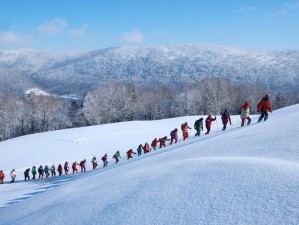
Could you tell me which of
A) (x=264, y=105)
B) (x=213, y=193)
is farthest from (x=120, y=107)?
(x=213, y=193)

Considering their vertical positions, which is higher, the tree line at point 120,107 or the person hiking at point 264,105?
the tree line at point 120,107

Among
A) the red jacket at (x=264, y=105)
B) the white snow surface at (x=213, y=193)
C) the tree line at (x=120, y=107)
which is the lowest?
the white snow surface at (x=213, y=193)

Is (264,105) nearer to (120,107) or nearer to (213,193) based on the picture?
(213,193)

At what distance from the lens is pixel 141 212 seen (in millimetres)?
6832

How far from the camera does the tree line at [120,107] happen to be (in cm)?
7975

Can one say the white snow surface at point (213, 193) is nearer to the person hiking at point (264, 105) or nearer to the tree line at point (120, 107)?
the person hiking at point (264, 105)

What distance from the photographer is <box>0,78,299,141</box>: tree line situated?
262ft

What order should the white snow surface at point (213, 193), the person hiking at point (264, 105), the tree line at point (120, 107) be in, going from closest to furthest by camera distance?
the white snow surface at point (213, 193)
the person hiking at point (264, 105)
the tree line at point (120, 107)

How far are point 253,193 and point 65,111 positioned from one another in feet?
302

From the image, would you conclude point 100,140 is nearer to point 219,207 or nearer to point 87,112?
point 219,207

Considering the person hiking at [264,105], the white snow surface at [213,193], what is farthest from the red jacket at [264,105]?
the white snow surface at [213,193]

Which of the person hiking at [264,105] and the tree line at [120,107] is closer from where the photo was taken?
the person hiking at [264,105]

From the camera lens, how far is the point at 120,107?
81.6 meters

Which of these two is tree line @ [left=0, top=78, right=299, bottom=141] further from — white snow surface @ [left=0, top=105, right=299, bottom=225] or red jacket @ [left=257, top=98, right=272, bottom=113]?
white snow surface @ [left=0, top=105, right=299, bottom=225]
